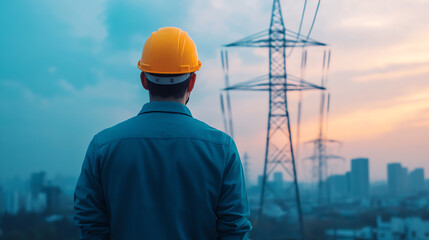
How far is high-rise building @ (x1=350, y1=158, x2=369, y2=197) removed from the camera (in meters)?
26.1

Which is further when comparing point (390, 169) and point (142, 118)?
point (390, 169)

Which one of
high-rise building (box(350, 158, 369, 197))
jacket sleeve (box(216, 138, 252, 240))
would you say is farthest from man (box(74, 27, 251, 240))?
high-rise building (box(350, 158, 369, 197))

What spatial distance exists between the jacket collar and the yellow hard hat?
0.13m

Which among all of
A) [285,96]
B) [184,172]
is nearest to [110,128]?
[184,172]

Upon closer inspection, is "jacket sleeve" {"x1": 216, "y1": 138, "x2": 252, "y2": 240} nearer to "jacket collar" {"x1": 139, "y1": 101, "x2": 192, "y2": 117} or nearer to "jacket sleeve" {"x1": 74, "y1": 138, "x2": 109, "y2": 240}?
"jacket collar" {"x1": 139, "y1": 101, "x2": 192, "y2": 117}

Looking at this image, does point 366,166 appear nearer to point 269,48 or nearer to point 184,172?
point 269,48

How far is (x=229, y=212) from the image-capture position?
153 cm

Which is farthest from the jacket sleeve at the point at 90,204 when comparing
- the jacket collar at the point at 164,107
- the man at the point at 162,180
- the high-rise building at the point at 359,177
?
the high-rise building at the point at 359,177

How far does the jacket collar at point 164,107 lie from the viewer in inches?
62.0

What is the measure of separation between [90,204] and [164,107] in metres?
0.43

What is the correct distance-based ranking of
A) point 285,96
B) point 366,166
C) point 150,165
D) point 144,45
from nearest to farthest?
point 150,165 < point 144,45 < point 285,96 < point 366,166

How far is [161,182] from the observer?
148 centimetres

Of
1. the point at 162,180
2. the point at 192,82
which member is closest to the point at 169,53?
the point at 192,82

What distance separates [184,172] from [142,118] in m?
0.25
